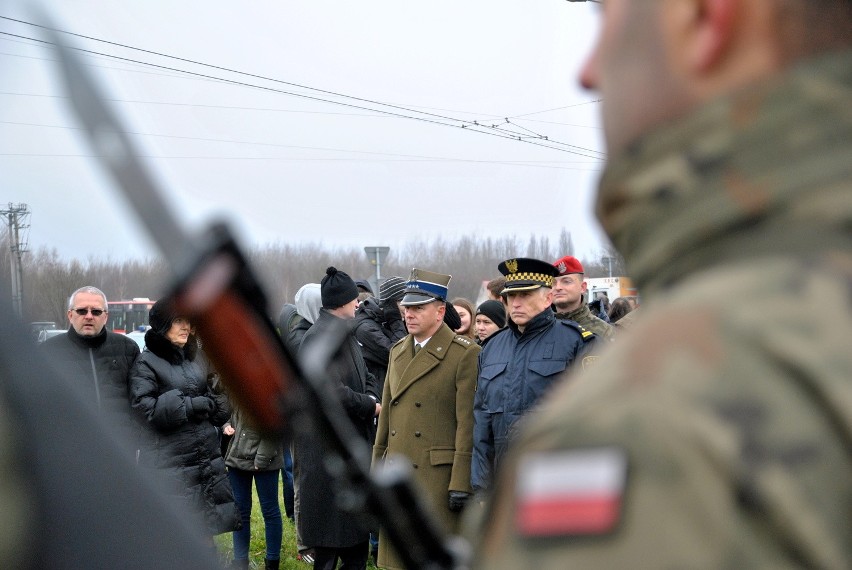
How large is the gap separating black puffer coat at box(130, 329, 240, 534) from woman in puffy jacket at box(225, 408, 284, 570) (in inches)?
22.6

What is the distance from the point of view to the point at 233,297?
0.94m

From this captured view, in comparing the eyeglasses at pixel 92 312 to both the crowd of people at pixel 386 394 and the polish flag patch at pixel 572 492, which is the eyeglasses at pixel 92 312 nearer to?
the crowd of people at pixel 386 394

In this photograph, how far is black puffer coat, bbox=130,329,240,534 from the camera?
5457 mm

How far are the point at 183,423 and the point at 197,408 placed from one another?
0.39 ft

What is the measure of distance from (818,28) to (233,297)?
617mm

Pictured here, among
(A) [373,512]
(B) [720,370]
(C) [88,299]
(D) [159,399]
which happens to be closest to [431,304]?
(D) [159,399]

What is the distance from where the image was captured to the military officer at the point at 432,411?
5.47 meters

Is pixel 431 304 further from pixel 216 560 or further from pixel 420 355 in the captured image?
pixel 216 560

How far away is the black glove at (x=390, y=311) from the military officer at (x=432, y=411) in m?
1.89

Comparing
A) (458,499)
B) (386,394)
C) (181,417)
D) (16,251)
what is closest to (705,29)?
(16,251)

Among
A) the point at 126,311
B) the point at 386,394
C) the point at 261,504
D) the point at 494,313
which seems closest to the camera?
the point at 386,394

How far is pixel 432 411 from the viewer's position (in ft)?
18.3

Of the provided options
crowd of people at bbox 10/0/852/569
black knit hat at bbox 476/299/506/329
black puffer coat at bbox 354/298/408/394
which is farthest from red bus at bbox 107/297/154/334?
black knit hat at bbox 476/299/506/329

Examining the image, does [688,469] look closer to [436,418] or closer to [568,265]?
[436,418]
